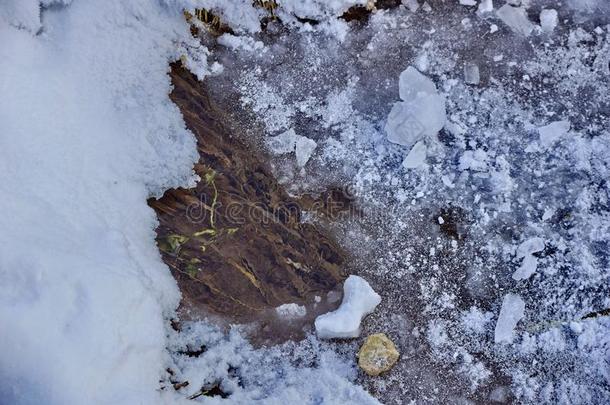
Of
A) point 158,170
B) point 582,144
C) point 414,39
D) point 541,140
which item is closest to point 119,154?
point 158,170

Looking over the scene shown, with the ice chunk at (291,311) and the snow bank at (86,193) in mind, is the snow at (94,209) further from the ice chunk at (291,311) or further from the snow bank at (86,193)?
the ice chunk at (291,311)

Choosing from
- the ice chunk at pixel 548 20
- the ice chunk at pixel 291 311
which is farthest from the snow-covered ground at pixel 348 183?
the ice chunk at pixel 291 311

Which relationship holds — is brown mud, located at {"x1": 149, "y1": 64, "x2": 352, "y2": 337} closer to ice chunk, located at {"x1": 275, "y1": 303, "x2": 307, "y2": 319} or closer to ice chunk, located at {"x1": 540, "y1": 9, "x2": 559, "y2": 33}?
ice chunk, located at {"x1": 275, "y1": 303, "x2": 307, "y2": 319}

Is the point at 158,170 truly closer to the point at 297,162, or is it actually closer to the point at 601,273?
the point at 297,162

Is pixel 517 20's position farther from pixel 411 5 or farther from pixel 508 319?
pixel 508 319

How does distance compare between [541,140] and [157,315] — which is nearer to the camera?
[157,315]

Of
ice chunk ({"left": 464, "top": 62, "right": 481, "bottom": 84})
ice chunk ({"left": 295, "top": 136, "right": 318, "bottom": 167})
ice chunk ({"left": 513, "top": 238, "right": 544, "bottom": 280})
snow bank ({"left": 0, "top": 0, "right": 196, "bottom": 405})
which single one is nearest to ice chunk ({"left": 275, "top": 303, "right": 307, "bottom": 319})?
snow bank ({"left": 0, "top": 0, "right": 196, "bottom": 405})

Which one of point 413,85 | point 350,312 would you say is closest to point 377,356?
point 350,312
